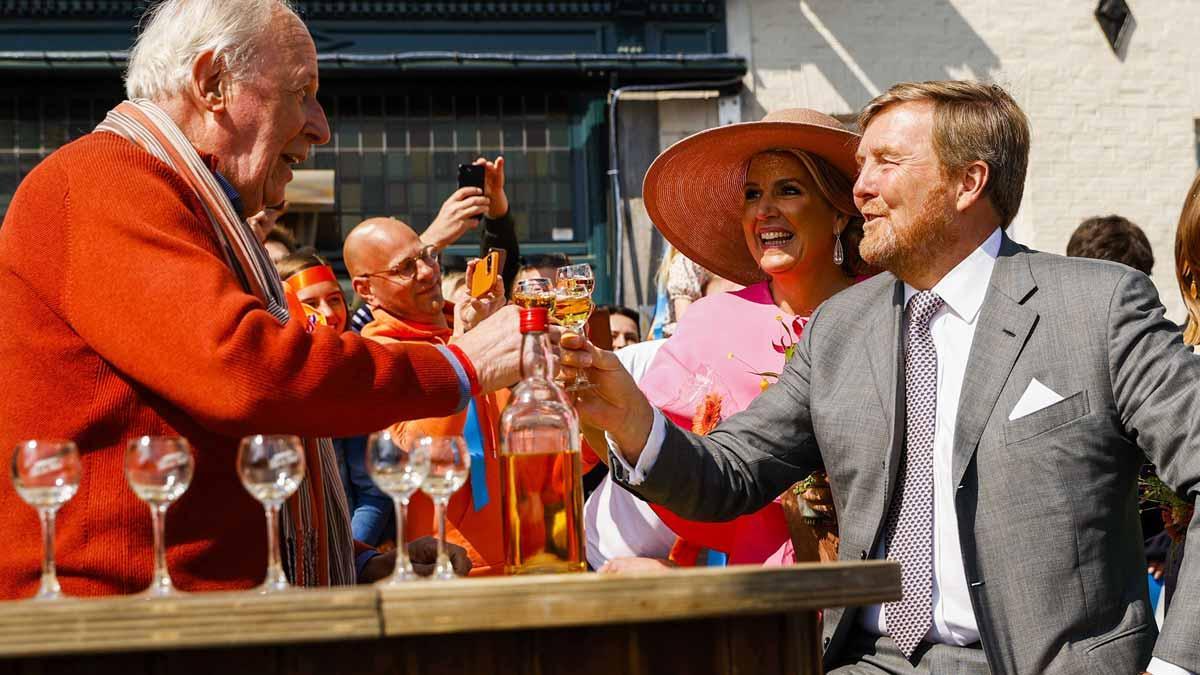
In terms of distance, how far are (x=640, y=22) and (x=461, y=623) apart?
35.7 feet

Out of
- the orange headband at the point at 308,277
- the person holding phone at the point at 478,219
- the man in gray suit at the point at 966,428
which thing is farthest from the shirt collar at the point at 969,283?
the orange headband at the point at 308,277

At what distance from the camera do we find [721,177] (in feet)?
15.7

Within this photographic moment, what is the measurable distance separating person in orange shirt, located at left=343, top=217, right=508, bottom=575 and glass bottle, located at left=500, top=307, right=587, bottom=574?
6.50 ft

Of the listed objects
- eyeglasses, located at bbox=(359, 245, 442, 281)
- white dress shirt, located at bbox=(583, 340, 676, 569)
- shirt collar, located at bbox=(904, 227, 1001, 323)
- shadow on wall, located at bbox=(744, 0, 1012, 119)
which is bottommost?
white dress shirt, located at bbox=(583, 340, 676, 569)

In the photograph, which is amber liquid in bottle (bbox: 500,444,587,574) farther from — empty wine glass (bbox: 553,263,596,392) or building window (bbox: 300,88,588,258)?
building window (bbox: 300,88,588,258)

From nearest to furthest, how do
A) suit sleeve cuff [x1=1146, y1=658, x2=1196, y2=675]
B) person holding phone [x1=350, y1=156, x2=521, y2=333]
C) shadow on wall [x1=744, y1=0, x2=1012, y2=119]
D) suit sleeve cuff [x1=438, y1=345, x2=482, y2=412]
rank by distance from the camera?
suit sleeve cuff [x1=438, y1=345, x2=482, y2=412] < suit sleeve cuff [x1=1146, y1=658, x2=1196, y2=675] < person holding phone [x1=350, y1=156, x2=521, y2=333] < shadow on wall [x1=744, y1=0, x2=1012, y2=119]

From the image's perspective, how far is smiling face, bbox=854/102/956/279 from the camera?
3680 mm

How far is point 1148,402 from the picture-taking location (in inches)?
125

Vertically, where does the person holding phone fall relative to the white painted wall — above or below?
below

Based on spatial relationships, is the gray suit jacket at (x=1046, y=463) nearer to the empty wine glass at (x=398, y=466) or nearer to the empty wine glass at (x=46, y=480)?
the empty wine glass at (x=398, y=466)

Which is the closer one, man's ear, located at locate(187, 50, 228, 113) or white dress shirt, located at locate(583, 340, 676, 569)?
man's ear, located at locate(187, 50, 228, 113)

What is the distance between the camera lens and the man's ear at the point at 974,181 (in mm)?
3693

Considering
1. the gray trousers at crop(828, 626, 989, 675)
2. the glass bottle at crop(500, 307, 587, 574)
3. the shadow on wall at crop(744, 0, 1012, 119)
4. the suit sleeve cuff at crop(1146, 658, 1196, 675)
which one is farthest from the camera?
the shadow on wall at crop(744, 0, 1012, 119)

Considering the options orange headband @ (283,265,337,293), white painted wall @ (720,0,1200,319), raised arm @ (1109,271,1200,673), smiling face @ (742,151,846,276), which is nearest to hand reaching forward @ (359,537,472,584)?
smiling face @ (742,151,846,276)
